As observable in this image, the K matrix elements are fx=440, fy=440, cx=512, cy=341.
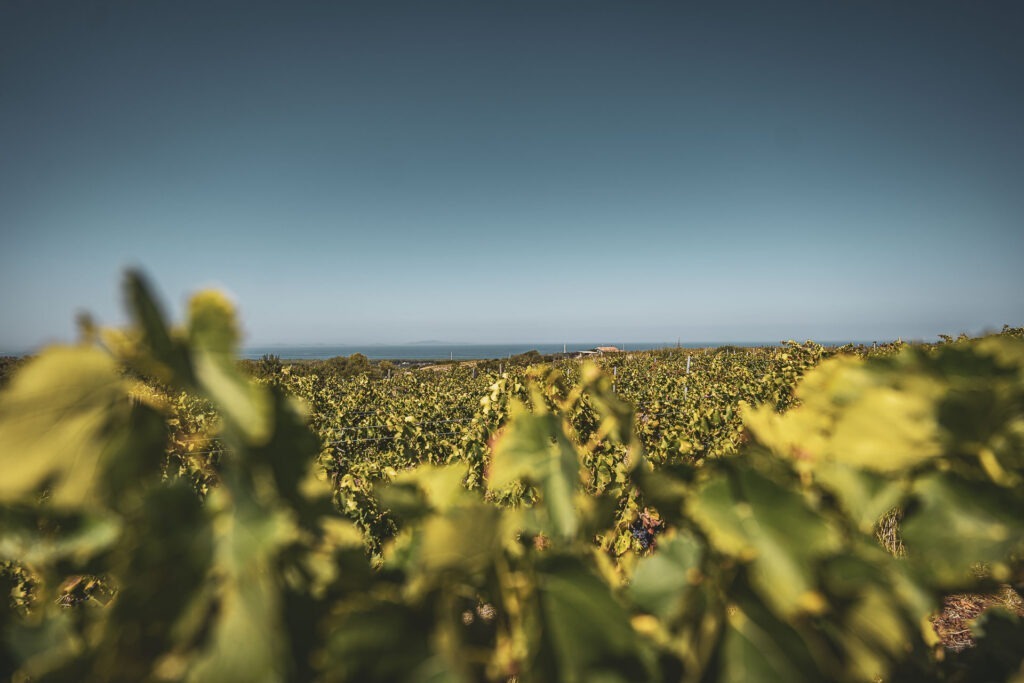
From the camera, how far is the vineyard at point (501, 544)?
434 millimetres

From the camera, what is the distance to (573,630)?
1.68ft

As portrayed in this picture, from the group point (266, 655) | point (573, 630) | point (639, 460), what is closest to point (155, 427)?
point (266, 655)

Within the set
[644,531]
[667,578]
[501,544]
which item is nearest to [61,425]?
[501,544]

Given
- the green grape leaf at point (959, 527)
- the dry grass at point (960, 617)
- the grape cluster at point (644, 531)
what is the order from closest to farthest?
the green grape leaf at point (959, 527), the dry grass at point (960, 617), the grape cluster at point (644, 531)

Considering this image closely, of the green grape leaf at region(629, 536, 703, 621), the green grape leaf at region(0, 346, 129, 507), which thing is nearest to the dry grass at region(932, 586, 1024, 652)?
the green grape leaf at region(629, 536, 703, 621)

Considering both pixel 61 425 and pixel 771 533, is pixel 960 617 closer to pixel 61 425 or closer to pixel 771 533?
pixel 771 533

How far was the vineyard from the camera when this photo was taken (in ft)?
1.42

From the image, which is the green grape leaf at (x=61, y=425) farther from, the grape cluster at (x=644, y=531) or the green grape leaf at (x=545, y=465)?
the grape cluster at (x=644, y=531)

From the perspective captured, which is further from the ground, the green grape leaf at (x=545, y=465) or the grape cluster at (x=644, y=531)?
the green grape leaf at (x=545, y=465)

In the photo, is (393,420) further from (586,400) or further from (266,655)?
(266,655)

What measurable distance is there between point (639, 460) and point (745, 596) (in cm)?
22

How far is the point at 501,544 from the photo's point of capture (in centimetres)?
60

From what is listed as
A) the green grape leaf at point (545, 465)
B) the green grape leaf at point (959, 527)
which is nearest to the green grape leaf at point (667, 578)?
the green grape leaf at point (545, 465)

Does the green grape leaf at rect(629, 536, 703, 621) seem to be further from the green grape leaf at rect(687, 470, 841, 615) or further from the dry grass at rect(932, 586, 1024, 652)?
the dry grass at rect(932, 586, 1024, 652)
